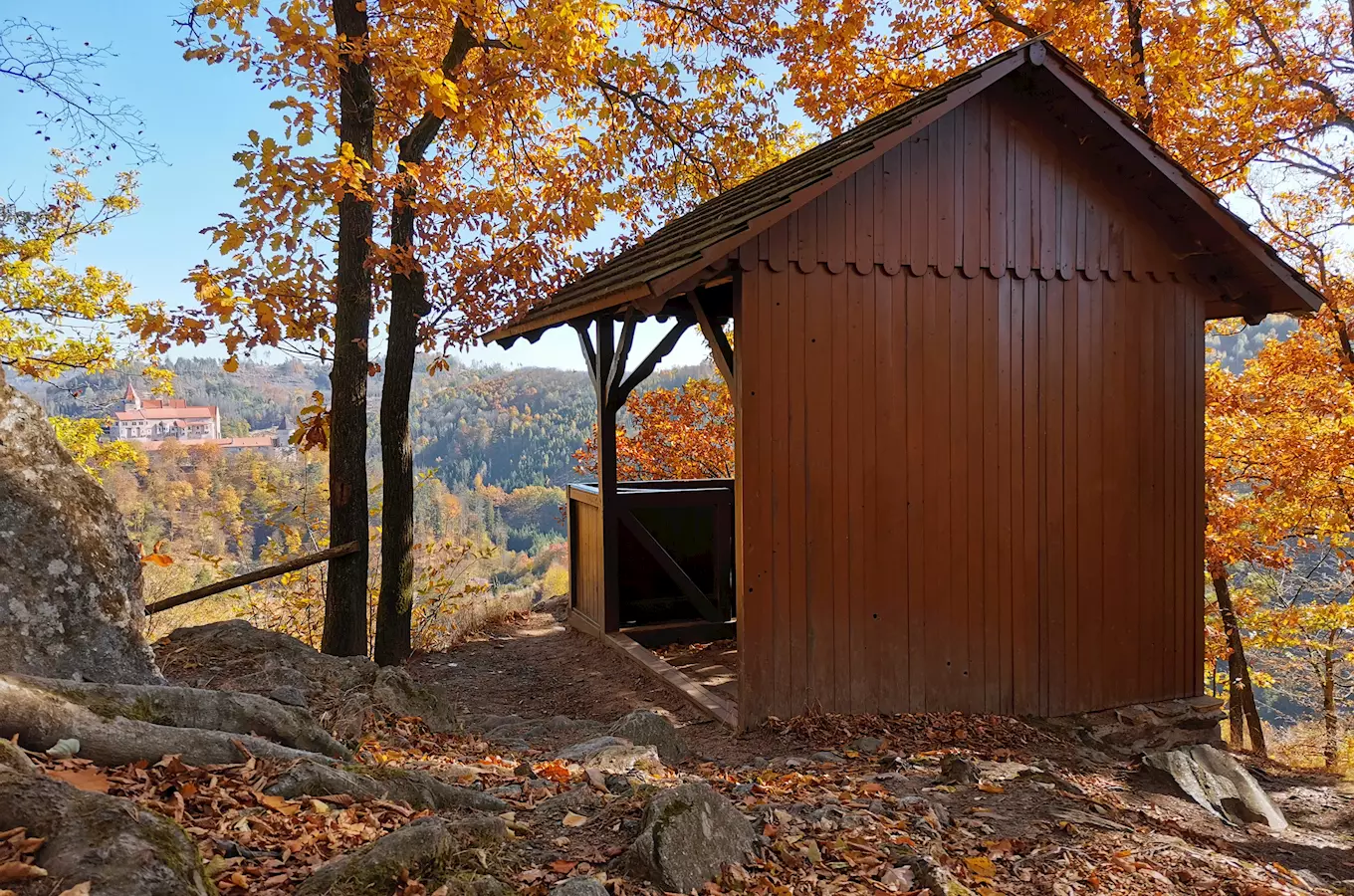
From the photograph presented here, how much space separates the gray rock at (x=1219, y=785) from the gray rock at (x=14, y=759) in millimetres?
5919

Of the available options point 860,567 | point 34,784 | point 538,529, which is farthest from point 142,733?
point 538,529

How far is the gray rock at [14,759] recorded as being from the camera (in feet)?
8.27

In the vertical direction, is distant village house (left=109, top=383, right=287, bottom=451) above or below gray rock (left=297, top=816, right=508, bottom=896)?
above

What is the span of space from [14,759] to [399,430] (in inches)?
251

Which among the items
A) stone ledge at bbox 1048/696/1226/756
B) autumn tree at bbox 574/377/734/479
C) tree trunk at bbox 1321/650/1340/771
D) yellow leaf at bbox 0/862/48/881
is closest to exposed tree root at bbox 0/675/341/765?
yellow leaf at bbox 0/862/48/881

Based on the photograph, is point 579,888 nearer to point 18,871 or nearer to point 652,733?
point 18,871

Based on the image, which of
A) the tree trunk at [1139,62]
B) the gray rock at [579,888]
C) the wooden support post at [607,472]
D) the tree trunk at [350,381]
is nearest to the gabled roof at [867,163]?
the wooden support post at [607,472]

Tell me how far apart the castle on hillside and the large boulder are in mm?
17424

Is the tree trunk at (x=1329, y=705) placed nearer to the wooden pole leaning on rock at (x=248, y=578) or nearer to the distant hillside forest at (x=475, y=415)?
the wooden pole leaning on rock at (x=248, y=578)

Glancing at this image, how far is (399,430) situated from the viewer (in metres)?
8.78

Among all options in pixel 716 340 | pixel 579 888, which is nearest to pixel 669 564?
pixel 716 340

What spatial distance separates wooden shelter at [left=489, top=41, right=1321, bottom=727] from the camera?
638cm

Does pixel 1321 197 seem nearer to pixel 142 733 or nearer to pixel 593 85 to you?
pixel 593 85

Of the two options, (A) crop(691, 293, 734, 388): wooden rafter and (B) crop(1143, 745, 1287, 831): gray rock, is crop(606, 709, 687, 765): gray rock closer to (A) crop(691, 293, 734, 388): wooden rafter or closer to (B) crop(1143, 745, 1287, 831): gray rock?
(A) crop(691, 293, 734, 388): wooden rafter
